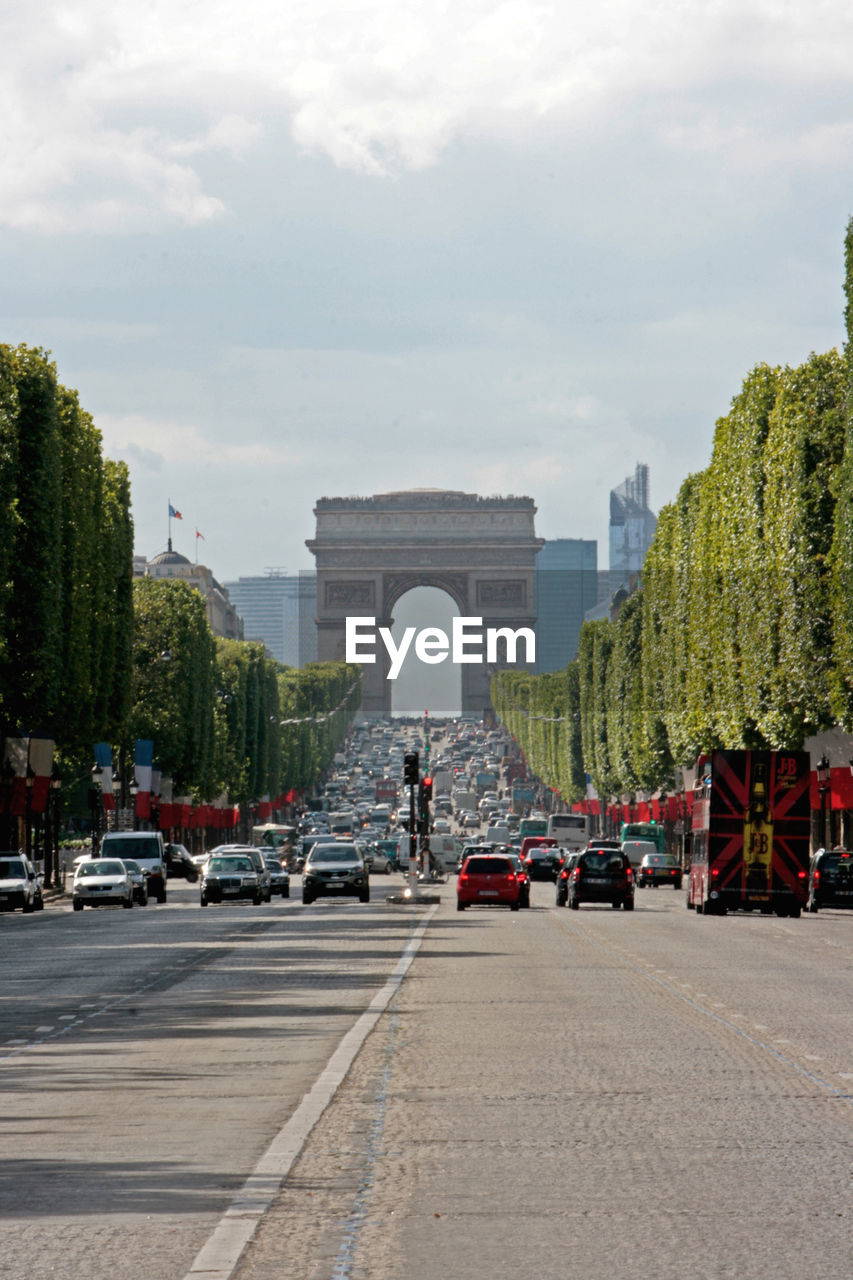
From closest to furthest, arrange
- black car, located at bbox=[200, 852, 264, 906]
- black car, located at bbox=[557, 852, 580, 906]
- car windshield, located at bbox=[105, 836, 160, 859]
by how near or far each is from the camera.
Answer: black car, located at bbox=[557, 852, 580, 906]
black car, located at bbox=[200, 852, 264, 906]
car windshield, located at bbox=[105, 836, 160, 859]

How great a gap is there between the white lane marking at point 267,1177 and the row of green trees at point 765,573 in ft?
123

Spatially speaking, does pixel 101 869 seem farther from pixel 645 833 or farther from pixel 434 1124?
pixel 434 1124

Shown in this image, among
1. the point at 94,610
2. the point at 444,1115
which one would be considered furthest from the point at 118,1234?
the point at 94,610

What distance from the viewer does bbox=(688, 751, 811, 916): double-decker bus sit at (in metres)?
47.1

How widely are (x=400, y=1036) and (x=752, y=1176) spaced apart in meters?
7.53

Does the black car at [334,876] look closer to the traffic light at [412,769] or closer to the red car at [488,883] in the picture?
the red car at [488,883]

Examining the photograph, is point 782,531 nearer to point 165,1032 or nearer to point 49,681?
point 49,681

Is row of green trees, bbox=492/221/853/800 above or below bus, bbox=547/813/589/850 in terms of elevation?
above

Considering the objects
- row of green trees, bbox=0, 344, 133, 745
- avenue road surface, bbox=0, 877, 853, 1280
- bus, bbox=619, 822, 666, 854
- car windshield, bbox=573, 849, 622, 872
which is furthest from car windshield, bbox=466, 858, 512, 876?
bus, bbox=619, 822, 666, 854

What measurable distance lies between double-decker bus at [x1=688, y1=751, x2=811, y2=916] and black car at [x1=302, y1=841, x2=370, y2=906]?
11.2 metres

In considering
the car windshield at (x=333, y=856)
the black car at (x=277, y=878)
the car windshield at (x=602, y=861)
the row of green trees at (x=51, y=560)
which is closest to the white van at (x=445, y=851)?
the black car at (x=277, y=878)

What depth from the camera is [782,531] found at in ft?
194

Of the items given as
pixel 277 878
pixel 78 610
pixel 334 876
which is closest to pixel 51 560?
pixel 78 610

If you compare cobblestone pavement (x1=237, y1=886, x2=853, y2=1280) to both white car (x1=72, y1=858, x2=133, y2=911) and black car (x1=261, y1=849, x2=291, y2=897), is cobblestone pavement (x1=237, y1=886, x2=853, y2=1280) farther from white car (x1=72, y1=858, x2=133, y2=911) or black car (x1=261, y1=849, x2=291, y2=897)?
black car (x1=261, y1=849, x2=291, y2=897)
